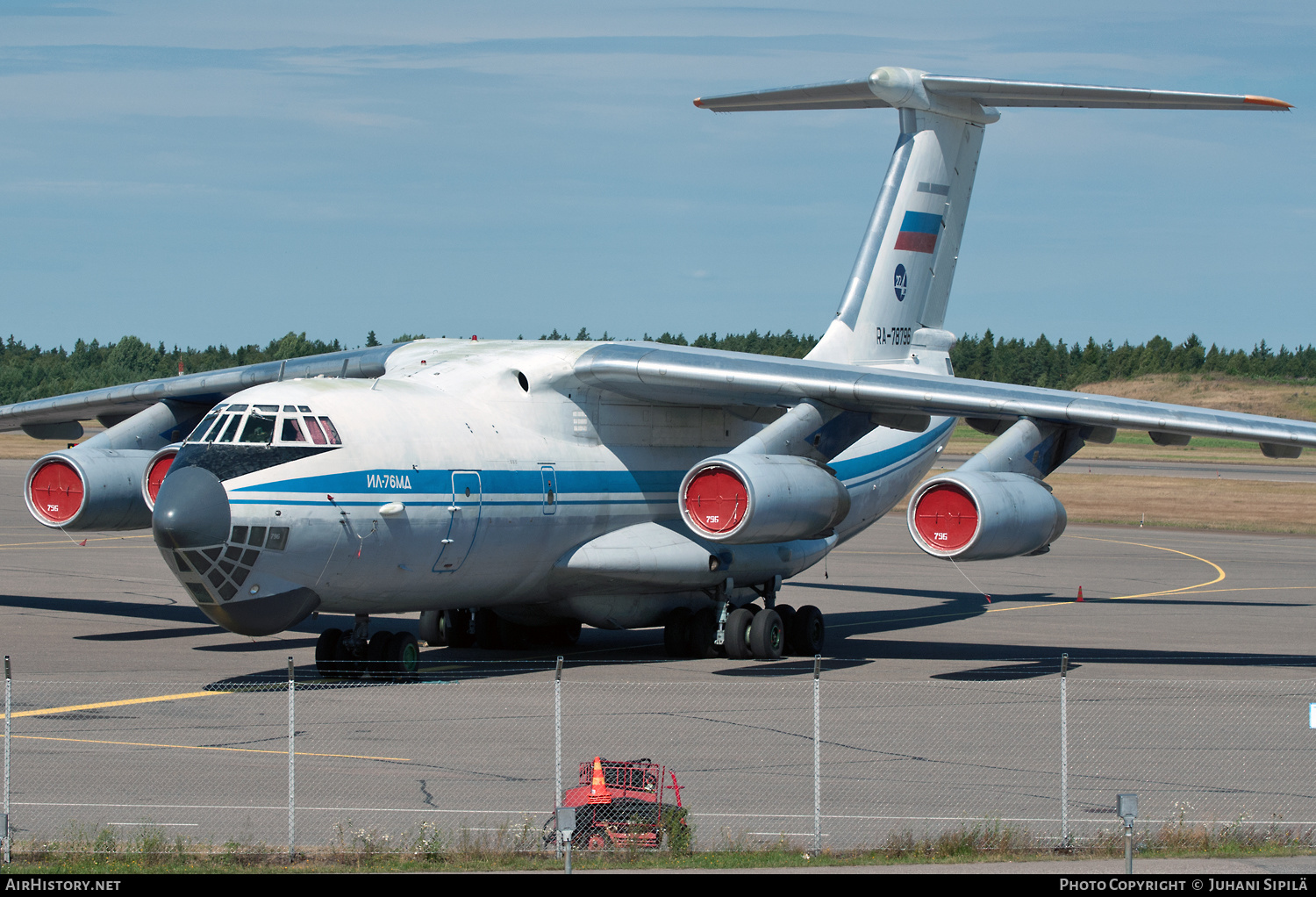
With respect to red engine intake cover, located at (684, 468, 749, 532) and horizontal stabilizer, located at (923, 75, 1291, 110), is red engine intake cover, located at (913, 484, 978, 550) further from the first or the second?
horizontal stabilizer, located at (923, 75, 1291, 110)

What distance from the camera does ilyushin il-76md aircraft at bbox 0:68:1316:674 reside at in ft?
51.9

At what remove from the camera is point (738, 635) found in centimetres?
1973

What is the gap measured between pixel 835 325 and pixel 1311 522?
31.6 meters

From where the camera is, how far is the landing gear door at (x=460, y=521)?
16.8m

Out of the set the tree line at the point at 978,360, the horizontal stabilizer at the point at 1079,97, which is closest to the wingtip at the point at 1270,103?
the horizontal stabilizer at the point at 1079,97

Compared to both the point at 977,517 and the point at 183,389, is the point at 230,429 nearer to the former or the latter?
the point at 183,389

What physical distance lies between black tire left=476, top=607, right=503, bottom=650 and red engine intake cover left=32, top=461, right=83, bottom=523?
18.4 feet

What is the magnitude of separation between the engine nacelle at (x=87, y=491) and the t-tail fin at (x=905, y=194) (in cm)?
981

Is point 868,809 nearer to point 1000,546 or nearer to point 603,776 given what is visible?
point 603,776

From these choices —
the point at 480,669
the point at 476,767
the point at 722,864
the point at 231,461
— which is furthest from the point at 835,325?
the point at 722,864

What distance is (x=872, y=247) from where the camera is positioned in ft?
74.3

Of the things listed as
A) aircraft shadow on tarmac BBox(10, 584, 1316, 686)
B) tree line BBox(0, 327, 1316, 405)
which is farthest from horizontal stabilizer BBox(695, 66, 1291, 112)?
tree line BBox(0, 327, 1316, 405)

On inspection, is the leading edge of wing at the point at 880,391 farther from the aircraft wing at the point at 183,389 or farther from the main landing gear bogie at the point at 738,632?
the aircraft wing at the point at 183,389

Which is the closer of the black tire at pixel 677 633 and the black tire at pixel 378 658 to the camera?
the black tire at pixel 378 658
